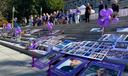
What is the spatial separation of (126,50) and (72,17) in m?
19.8

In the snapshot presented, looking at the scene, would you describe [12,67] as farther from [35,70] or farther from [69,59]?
[69,59]

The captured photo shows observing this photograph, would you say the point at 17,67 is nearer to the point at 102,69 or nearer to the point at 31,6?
the point at 102,69

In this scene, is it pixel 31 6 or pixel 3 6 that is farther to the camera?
pixel 31 6

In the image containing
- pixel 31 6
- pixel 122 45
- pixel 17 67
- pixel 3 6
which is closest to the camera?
pixel 122 45

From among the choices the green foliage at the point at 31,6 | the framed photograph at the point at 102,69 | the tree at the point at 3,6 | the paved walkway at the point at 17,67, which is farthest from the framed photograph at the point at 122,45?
the green foliage at the point at 31,6

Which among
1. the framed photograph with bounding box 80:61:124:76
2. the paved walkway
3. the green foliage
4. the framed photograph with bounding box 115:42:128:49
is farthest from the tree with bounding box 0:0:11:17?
the framed photograph with bounding box 80:61:124:76

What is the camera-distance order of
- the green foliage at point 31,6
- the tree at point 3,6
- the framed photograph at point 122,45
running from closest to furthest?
the framed photograph at point 122,45, the tree at point 3,6, the green foliage at point 31,6

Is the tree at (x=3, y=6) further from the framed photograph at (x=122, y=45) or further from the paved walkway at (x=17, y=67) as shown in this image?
the framed photograph at (x=122, y=45)

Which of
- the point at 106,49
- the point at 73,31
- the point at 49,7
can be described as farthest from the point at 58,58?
the point at 49,7

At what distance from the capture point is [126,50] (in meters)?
10.2

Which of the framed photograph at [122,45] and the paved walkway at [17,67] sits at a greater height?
the framed photograph at [122,45]

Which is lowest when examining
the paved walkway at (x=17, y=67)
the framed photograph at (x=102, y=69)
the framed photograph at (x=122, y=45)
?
the paved walkway at (x=17, y=67)

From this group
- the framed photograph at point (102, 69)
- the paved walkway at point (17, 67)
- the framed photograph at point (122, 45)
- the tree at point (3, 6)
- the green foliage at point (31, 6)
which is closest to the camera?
the framed photograph at point (102, 69)

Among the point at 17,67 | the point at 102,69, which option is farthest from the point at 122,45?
the point at 17,67
